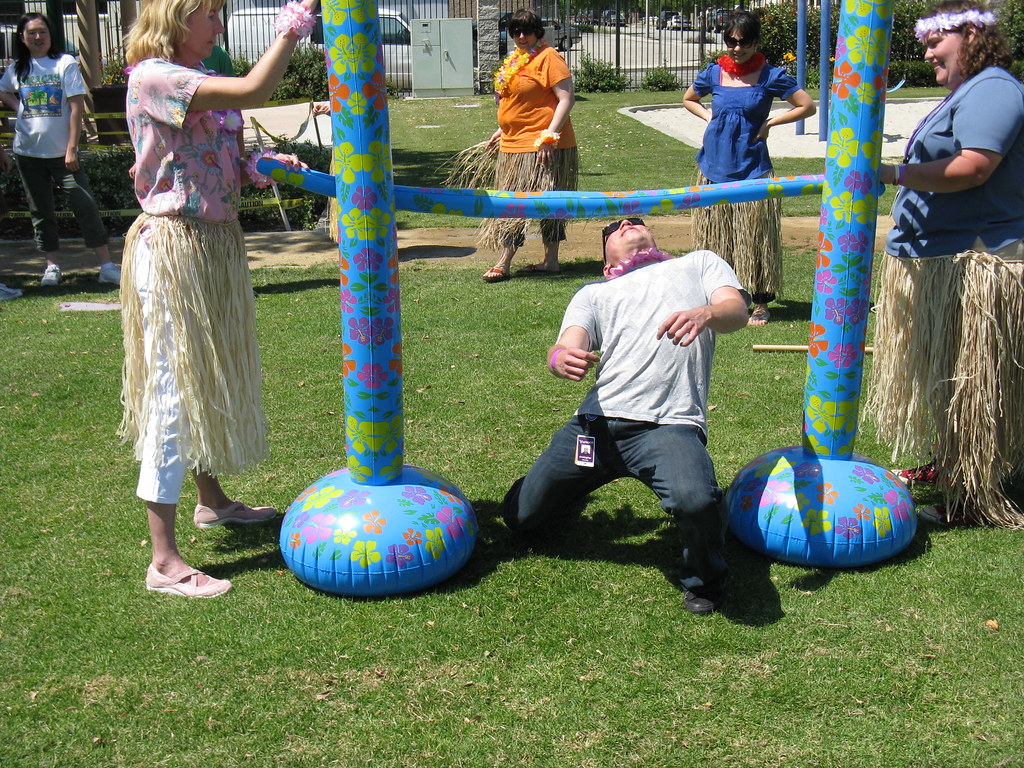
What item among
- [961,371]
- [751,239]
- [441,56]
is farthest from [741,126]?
[441,56]

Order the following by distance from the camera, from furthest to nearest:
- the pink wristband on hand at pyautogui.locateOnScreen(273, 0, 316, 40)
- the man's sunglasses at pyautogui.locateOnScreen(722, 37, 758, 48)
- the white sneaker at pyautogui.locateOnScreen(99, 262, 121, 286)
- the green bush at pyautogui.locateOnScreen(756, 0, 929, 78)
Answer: the green bush at pyautogui.locateOnScreen(756, 0, 929, 78) → the white sneaker at pyautogui.locateOnScreen(99, 262, 121, 286) → the man's sunglasses at pyautogui.locateOnScreen(722, 37, 758, 48) → the pink wristband on hand at pyautogui.locateOnScreen(273, 0, 316, 40)

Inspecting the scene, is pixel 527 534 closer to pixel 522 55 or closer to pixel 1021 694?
pixel 1021 694

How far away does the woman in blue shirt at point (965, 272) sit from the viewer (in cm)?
364

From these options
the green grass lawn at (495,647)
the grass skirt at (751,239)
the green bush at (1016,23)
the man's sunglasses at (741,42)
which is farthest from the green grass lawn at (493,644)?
the green bush at (1016,23)

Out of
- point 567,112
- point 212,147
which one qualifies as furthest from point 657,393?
point 567,112

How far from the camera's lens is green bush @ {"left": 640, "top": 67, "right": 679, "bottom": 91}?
26.0m

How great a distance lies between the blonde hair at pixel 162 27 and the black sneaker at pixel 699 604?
2.49m

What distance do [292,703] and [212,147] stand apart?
183 centimetres

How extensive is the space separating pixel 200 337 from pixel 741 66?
4.41 meters

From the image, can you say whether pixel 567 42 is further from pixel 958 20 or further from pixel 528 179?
pixel 958 20

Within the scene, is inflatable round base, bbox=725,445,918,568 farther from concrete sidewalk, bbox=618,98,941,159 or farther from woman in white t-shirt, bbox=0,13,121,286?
concrete sidewalk, bbox=618,98,941,159

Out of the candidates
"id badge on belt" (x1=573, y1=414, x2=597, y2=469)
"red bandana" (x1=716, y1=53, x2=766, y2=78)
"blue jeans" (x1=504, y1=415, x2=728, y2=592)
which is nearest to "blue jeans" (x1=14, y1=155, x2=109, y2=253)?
"red bandana" (x1=716, y1=53, x2=766, y2=78)

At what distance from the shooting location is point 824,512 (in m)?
3.59

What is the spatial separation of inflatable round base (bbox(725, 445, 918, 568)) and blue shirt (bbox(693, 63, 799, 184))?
125 inches
